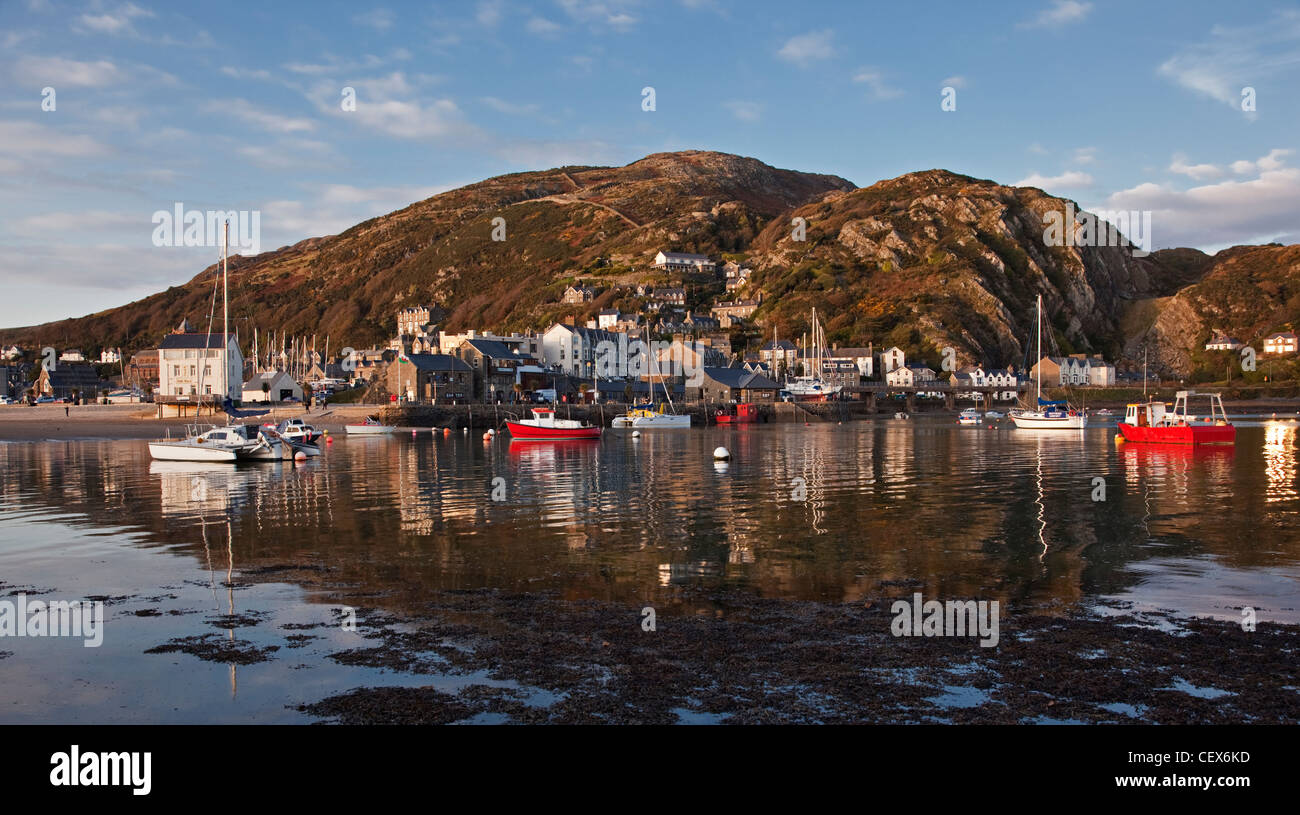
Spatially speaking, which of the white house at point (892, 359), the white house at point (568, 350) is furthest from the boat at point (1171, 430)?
the white house at point (892, 359)

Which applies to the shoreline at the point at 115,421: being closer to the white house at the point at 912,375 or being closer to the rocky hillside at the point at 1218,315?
the white house at the point at 912,375

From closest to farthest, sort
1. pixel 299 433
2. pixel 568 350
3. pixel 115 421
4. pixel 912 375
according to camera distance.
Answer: pixel 299 433, pixel 115 421, pixel 568 350, pixel 912 375

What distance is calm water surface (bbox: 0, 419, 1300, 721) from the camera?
11.1m

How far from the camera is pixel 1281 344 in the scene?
162 meters

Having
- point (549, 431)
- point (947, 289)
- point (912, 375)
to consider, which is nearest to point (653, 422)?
point (549, 431)

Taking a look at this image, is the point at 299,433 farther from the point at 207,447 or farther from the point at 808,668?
the point at 808,668

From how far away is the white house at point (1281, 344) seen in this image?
160 metres

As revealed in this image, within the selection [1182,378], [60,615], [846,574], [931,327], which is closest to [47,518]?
[60,615]

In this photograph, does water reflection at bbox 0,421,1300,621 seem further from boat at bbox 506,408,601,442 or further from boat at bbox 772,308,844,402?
boat at bbox 772,308,844,402

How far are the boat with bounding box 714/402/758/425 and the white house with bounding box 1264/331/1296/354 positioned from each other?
114m

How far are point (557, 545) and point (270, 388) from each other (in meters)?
103

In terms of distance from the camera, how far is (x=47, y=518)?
82.1 feet
